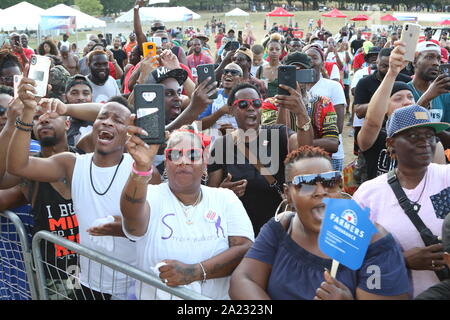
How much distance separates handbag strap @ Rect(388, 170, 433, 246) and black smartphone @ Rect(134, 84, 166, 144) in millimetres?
1324

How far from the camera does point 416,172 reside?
117 inches

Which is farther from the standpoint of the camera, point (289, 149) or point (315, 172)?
point (289, 149)

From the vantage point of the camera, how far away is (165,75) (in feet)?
15.6

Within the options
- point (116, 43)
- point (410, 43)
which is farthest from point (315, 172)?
point (116, 43)

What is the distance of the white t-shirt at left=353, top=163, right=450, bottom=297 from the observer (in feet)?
9.03

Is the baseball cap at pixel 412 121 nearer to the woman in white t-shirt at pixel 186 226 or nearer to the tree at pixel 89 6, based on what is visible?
the woman in white t-shirt at pixel 186 226

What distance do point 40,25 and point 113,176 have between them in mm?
21532

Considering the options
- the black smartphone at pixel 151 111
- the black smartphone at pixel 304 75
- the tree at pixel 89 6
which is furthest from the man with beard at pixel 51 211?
the tree at pixel 89 6

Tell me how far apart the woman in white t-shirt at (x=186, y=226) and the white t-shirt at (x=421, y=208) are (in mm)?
714

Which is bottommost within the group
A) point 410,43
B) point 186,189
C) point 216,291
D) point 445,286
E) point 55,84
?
point 216,291

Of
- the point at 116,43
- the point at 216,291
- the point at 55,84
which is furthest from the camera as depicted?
the point at 116,43

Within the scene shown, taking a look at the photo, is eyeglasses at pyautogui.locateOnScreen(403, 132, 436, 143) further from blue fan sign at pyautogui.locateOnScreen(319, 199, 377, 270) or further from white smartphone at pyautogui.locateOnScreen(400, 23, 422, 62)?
blue fan sign at pyautogui.locateOnScreen(319, 199, 377, 270)

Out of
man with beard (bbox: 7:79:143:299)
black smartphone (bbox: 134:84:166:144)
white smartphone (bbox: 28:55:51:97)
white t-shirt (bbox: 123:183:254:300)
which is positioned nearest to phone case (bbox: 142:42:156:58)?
white smartphone (bbox: 28:55:51:97)
